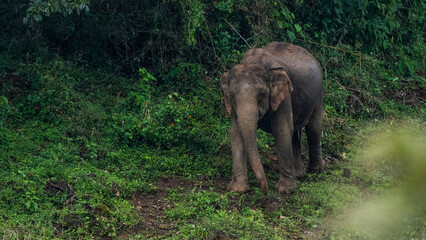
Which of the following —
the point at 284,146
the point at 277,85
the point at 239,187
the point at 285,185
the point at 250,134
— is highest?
the point at 277,85

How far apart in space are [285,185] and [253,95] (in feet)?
4.80

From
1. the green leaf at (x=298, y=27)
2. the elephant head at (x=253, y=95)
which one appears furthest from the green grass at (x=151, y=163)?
the green leaf at (x=298, y=27)

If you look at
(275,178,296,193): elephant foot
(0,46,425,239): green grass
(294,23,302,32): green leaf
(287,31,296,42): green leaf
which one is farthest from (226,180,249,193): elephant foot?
(294,23,302,32): green leaf

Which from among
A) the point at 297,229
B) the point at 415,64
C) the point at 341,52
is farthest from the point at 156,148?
the point at 415,64

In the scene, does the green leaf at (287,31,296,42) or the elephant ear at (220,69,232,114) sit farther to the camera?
the green leaf at (287,31,296,42)

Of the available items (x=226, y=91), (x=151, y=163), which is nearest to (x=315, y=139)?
(x=226, y=91)

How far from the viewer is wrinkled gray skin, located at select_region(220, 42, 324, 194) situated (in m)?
7.36

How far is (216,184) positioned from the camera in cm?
825

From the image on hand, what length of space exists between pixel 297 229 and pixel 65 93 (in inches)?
173

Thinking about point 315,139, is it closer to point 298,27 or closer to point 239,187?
point 239,187

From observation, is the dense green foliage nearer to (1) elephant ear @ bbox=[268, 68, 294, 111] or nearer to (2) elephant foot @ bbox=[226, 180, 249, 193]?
(2) elephant foot @ bbox=[226, 180, 249, 193]

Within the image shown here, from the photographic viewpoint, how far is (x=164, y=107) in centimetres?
927

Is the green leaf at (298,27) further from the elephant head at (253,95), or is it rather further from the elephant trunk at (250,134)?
the elephant trunk at (250,134)

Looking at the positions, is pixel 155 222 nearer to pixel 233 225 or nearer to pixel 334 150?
pixel 233 225
